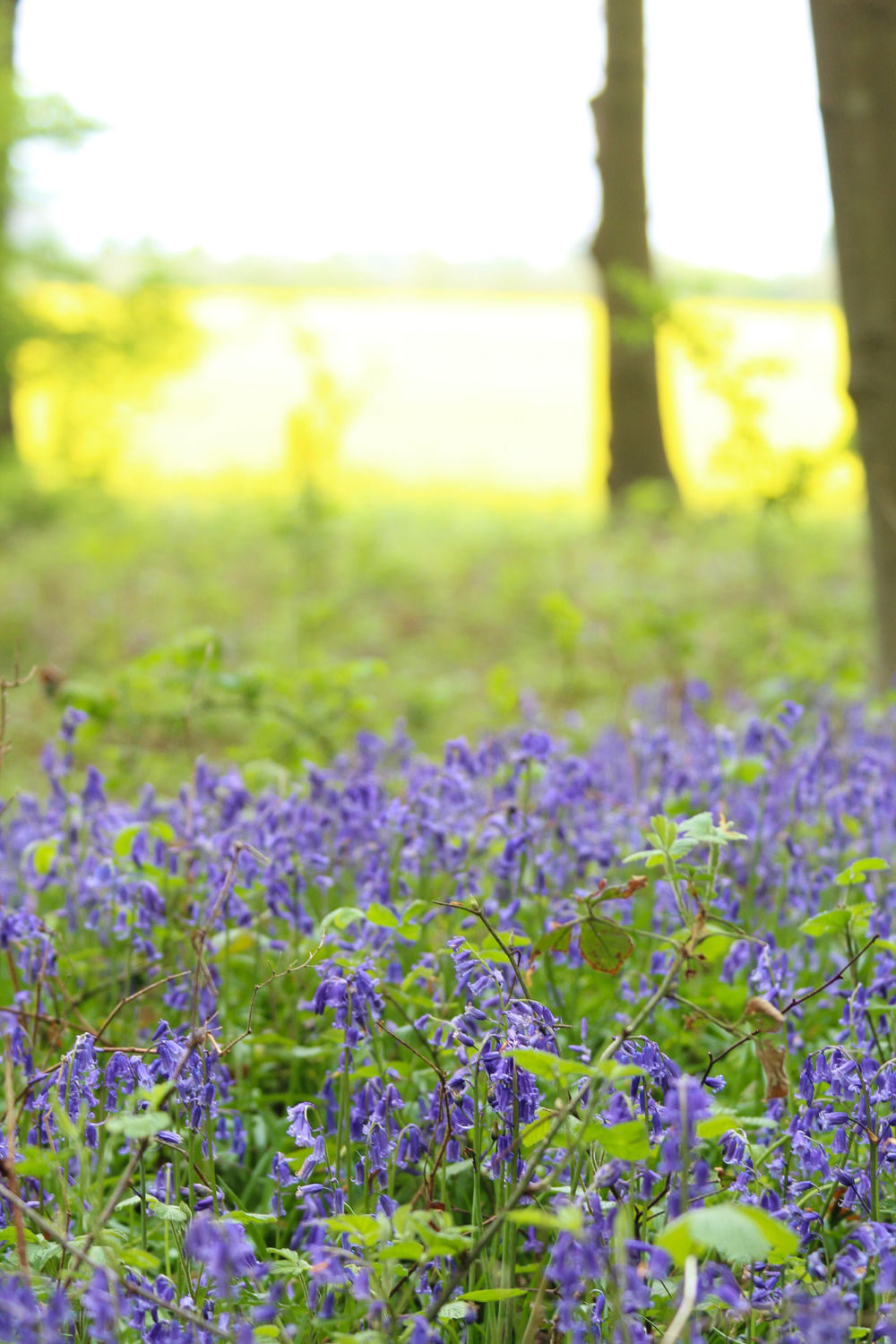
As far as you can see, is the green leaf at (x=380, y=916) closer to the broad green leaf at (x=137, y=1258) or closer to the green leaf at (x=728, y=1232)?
the broad green leaf at (x=137, y=1258)

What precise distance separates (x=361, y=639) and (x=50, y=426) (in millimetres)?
9147

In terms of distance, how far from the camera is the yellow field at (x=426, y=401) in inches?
296

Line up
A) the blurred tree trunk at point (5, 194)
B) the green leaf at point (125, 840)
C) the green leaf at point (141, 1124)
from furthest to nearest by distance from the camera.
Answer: the blurred tree trunk at point (5, 194) < the green leaf at point (125, 840) < the green leaf at point (141, 1124)

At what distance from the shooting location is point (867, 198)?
169 inches

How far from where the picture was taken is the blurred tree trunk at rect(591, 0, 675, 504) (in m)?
11.3

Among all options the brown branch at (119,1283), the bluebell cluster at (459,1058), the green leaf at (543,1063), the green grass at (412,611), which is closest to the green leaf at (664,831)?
the bluebell cluster at (459,1058)

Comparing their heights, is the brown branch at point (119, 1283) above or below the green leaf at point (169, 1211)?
above

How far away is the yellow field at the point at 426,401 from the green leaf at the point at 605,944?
4079mm

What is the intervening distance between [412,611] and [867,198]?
602 cm

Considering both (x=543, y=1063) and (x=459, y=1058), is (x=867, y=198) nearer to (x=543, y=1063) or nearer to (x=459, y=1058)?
(x=459, y=1058)

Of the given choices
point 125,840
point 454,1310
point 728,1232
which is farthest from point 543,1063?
point 125,840

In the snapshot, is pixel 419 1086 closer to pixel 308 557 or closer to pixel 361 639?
pixel 361 639

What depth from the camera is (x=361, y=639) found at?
900 cm

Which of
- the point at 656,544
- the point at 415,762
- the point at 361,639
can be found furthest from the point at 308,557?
the point at 415,762
